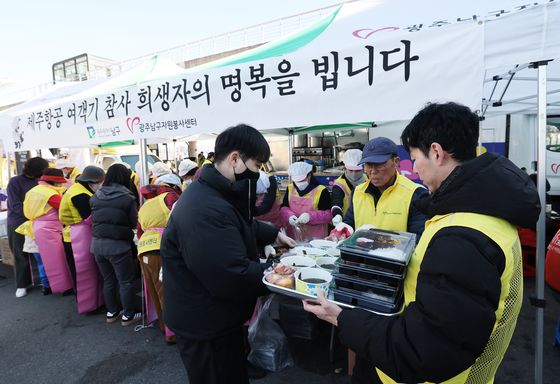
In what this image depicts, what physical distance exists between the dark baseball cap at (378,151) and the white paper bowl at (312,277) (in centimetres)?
95

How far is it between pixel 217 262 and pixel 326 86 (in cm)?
145

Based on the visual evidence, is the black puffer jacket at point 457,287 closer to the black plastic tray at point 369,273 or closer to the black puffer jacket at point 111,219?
the black plastic tray at point 369,273

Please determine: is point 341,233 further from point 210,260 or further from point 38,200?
point 38,200

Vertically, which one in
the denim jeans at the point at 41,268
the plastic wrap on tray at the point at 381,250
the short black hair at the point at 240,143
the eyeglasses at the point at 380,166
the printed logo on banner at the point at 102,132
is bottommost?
the denim jeans at the point at 41,268

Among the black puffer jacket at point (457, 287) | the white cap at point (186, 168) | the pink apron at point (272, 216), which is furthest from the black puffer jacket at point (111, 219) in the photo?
the black puffer jacket at point (457, 287)

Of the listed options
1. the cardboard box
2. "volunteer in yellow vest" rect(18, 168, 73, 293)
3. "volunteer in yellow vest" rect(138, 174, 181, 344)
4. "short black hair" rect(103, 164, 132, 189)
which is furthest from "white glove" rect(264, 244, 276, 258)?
the cardboard box

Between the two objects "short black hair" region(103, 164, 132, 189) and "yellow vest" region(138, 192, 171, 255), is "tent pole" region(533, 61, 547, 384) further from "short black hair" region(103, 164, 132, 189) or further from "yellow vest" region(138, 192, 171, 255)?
"short black hair" region(103, 164, 132, 189)

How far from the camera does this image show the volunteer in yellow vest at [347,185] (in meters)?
3.25

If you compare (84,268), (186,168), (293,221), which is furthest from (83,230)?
(293,221)

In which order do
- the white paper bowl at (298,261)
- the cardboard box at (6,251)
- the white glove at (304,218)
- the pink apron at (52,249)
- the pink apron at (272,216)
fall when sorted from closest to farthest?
the white paper bowl at (298,261) < the white glove at (304,218) < the pink apron at (272,216) < the pink apron at (52,249) < the cardboard box at (6,251)

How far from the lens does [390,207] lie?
2088 mm

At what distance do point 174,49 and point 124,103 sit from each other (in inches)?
514

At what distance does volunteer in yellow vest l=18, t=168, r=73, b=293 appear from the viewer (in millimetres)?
3787

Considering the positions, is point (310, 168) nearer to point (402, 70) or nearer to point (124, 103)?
point (402, 70)
